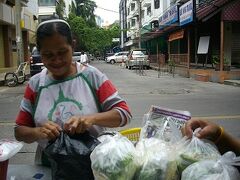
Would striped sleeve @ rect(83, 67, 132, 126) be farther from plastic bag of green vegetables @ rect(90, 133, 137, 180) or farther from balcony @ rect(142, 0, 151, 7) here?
balcony @ rect(142, 0, 151, 7)

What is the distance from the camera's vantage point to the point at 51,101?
2098 millimetres

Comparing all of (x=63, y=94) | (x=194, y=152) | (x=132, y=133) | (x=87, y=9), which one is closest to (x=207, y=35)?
(x=132, y=133)

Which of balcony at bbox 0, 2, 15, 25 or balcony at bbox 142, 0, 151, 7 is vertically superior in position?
balcony at bbox 142, 0, 151, 7

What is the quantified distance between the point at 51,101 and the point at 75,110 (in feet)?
0.42

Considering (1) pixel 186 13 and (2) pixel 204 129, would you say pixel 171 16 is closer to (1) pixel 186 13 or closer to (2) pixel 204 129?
(1) pixel 186 13

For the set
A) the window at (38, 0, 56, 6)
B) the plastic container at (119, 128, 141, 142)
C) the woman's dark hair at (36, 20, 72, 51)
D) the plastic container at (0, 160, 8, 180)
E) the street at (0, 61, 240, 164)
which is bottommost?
the street at (0, 61, 240, 164)

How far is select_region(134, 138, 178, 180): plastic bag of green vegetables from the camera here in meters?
1.59

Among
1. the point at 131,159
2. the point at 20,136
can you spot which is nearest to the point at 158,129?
the point at 131,159

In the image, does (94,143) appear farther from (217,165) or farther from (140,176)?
(217,165)

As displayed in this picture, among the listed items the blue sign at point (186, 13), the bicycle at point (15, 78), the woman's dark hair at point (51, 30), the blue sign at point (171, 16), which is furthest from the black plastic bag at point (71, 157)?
the blue sign at point (171, 16)

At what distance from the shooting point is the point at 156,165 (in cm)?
159

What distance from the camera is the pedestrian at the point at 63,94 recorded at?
2.04m

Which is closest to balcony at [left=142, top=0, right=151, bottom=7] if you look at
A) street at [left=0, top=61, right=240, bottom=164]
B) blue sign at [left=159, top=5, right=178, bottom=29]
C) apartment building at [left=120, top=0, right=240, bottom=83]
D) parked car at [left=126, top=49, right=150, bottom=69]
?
parked car at [left=126, top=49, right=150, bottom=69]

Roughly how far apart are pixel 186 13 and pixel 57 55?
20.4 m
